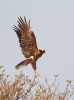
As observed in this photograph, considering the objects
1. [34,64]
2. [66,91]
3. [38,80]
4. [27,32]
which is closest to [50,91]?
[66,91]

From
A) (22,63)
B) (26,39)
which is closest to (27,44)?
(26,39)

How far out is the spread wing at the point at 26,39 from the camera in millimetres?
8758

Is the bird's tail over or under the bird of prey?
under

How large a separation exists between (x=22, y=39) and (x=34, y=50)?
20.6 inches

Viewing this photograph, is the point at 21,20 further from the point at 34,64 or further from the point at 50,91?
the point at 50,91

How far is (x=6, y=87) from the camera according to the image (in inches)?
283

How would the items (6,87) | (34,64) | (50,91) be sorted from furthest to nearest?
1. (34,64)
2. (6,87)
3. (50,91)

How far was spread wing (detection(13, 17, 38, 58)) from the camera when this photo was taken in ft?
28.7

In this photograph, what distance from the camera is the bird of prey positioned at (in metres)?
8.66

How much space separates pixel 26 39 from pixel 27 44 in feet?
0.54

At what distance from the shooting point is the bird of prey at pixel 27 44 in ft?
28.4

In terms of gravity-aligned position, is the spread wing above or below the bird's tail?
above

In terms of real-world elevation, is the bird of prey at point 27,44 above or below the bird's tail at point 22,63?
above

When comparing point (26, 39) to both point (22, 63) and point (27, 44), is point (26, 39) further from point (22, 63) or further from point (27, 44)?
point (22, 63)
